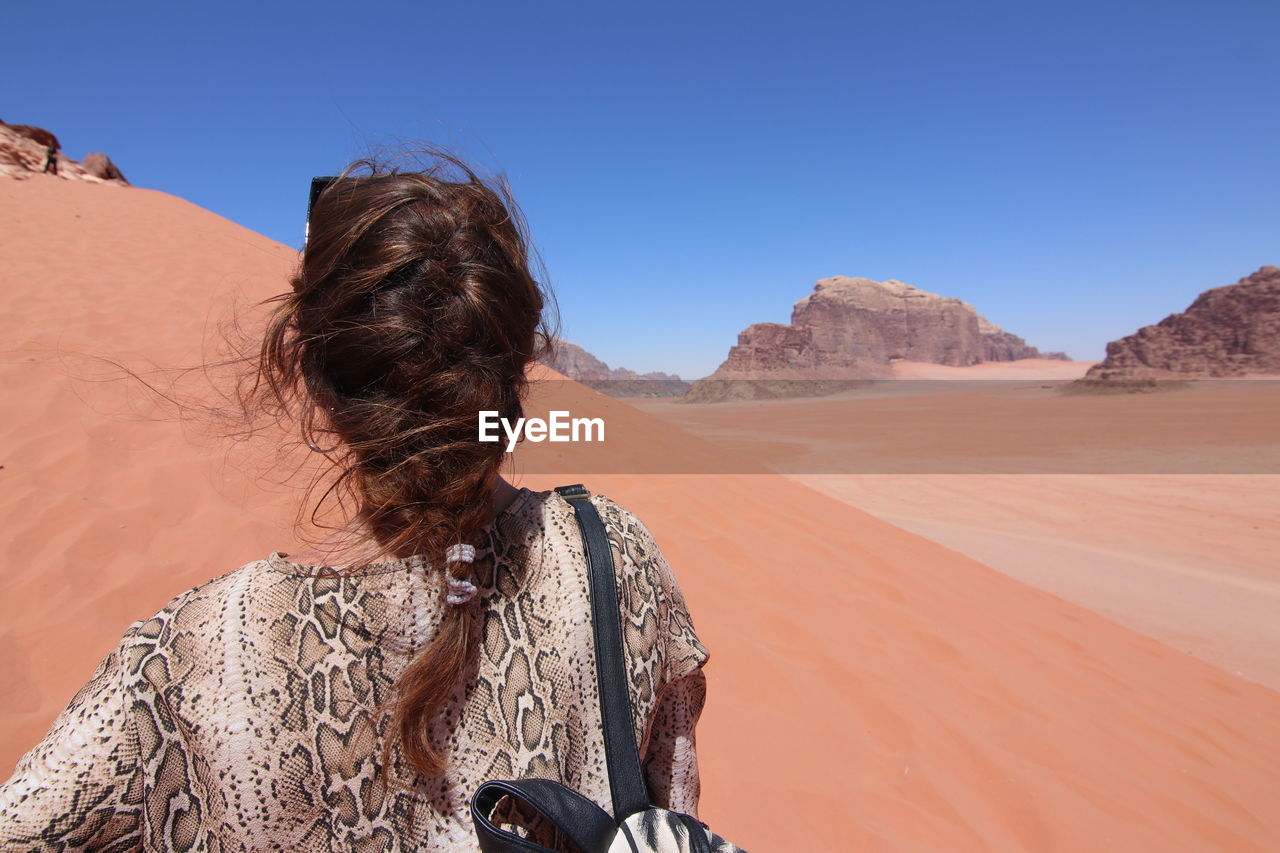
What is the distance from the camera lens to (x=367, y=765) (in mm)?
840

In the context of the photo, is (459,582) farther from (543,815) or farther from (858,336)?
(858,336)

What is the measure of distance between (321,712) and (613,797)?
0.40 meters

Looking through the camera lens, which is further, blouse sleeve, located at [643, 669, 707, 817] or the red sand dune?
the red sand dune

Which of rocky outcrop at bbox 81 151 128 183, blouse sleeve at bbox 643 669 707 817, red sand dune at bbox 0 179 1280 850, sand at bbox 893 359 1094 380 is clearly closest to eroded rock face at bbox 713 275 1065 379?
sand at bbox 893 359 1094 380

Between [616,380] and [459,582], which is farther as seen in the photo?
[616,380]

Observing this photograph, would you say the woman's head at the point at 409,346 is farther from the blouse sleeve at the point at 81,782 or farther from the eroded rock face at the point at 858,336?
the eroded rock face at the point at 858,336

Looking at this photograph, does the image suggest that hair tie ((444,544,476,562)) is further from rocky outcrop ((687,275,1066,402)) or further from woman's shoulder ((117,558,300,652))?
rocky outcrop ((687,275,1066,402))

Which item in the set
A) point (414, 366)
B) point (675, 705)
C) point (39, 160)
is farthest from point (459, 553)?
point (39, 160)

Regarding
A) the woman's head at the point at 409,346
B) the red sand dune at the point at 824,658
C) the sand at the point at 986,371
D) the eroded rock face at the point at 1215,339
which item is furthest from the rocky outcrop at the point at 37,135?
the sand at the point at 986,371

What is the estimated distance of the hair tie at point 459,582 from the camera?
0.84m

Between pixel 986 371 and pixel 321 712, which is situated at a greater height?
pixel 986 371

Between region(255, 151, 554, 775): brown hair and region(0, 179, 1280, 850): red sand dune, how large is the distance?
2173mm

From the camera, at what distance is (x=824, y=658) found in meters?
3.65

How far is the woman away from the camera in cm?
76
